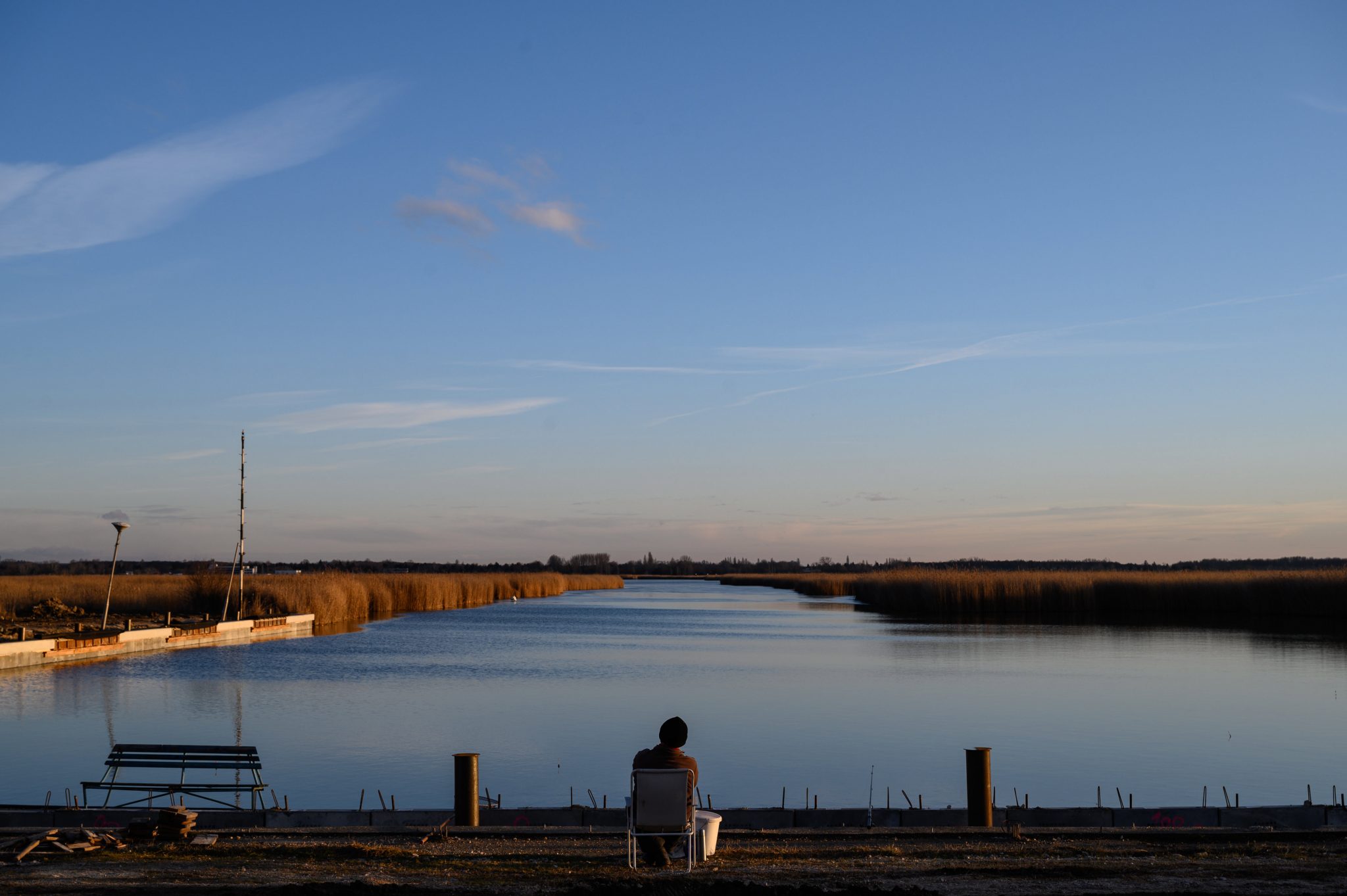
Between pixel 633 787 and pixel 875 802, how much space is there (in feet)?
22.8

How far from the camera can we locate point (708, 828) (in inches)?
326

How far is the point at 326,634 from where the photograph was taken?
141ft

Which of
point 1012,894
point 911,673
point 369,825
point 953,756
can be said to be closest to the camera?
point 1012,894

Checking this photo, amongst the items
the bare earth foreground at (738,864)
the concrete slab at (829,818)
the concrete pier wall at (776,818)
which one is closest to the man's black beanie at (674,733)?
the bare earth foreground at (738,864)

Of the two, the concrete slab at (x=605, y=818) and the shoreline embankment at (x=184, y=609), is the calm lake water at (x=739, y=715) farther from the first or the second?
the concrete slab at (x=605, y=818)

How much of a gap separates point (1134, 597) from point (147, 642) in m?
37.7

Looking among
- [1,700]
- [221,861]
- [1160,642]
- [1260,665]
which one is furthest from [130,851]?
[1160,642]

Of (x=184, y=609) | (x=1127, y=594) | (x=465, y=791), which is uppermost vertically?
(x=465, y=791)

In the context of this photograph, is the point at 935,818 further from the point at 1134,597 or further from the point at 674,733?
the point at 1134,597

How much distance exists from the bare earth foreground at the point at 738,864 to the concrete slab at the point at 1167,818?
0.73 meters

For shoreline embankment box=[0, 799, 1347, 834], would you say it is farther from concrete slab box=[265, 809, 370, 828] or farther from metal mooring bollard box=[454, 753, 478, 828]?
metal mooring bollard box=[454, 753, 478, 828]

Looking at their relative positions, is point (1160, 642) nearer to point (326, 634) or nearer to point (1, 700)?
point (326, 634)

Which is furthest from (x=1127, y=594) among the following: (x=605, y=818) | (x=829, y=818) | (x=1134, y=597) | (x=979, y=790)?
(x=605, y=818)

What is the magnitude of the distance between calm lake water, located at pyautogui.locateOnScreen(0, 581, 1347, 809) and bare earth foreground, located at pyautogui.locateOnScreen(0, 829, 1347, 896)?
15.2ft
